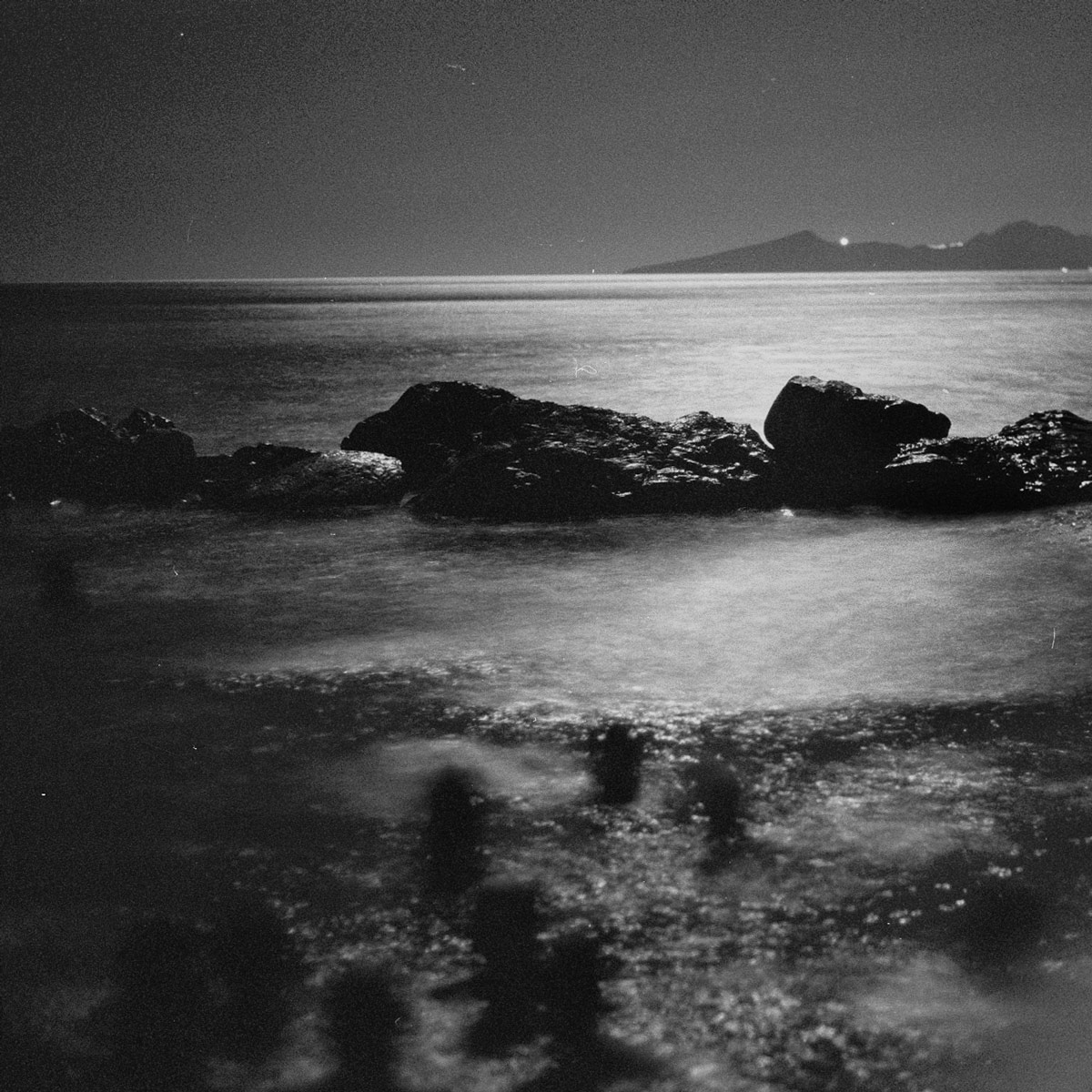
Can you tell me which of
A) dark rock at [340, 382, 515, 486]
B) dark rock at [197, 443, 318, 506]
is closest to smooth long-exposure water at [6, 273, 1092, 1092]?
dark rock at [197, 443, 318, 506]

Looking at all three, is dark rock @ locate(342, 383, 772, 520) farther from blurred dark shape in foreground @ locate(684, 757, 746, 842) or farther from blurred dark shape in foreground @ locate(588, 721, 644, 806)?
blurred dark shape in foreground @ locate(684, 757, 746, 842)

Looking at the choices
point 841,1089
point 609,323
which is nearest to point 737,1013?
point 841,1089

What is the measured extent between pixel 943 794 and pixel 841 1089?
207cm

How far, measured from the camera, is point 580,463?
481 inches

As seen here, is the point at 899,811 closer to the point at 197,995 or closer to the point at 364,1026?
the point at 364,1026

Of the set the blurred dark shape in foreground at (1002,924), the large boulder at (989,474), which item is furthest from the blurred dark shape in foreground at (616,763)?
the large boulder at (989,474)

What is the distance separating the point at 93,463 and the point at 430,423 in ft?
15.4

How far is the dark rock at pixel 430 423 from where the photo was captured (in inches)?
571

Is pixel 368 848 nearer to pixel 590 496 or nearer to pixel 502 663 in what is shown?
pixel 502 663

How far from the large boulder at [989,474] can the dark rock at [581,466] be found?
1.63 meters

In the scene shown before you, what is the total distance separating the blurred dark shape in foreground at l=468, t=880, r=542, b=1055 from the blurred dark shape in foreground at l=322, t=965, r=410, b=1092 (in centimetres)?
26

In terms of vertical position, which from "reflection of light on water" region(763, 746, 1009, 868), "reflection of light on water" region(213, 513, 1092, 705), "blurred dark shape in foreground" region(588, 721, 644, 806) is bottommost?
"reflection of light on water" region(763, 746, 1009, 868)

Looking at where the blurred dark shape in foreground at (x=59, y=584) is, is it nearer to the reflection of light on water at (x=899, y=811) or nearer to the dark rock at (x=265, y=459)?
the dark rock at (x=265, y=459)

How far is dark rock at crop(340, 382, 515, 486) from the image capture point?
14.5 meters
